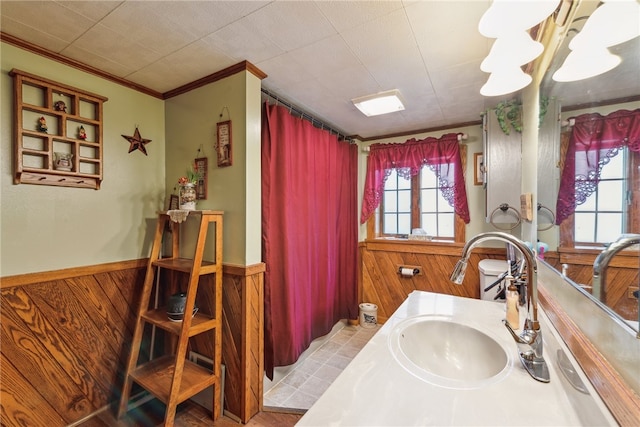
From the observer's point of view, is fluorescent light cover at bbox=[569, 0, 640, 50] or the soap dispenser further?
the soap dispenser

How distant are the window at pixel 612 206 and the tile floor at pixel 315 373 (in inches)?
73.8

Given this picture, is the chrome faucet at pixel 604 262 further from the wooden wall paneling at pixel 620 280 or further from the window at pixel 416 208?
the window at pixel 416 208

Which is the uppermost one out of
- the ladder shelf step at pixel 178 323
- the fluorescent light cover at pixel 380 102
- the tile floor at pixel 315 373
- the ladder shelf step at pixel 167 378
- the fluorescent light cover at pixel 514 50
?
the fluorescent light cover at pixel 380 102

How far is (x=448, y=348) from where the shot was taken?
1138 millimetres

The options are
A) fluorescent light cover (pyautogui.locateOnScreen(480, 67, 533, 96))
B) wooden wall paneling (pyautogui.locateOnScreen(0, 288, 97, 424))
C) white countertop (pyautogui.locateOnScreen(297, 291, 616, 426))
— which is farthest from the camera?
wooden wall paneling (pyautogui.locateOnScreen(0, 288, 97, 424))

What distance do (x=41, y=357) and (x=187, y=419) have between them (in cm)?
91

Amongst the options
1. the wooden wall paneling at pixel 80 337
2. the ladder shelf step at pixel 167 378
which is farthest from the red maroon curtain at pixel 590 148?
the wooden wall paneling at pixel 80 337

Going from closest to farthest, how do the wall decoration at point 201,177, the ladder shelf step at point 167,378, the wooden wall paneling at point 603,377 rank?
the wooden wall paneling at point 603,377 → the ladder shelf step at point 167,378 → the wall decoration at point 201,177

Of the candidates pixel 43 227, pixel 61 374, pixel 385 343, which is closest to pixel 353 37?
pixel 385 343

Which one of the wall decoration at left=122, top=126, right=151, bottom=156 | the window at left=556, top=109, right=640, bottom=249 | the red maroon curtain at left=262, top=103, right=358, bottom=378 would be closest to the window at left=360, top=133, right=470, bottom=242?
the red maroon curtain at left=262, top=103, right=358, bottom=378

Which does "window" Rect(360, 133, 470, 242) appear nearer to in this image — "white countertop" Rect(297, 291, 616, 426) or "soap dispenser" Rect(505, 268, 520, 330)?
"soap dispenser" Rect(505, 268, 520, 330)

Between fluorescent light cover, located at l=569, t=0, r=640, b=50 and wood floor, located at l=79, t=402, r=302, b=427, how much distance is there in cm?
222

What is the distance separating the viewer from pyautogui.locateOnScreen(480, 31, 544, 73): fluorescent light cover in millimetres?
956

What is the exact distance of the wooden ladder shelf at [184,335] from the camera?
150 cm
